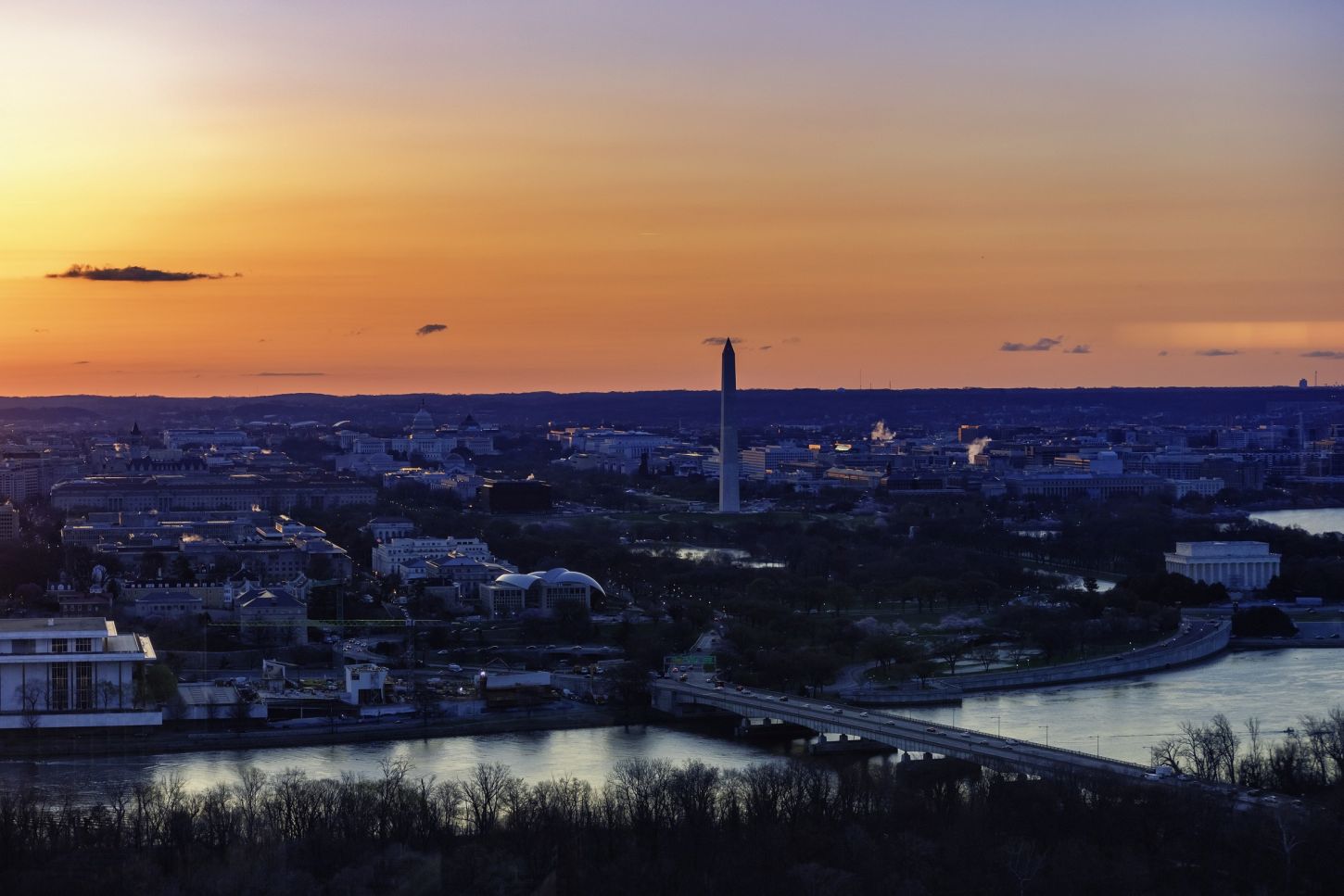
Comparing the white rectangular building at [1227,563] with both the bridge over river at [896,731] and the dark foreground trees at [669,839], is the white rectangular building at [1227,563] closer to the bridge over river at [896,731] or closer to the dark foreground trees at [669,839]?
the bridge over river at [896,731]

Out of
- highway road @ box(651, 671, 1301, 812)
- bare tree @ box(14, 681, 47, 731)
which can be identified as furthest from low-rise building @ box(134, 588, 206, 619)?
highway road @ box(651, 671, 1301, 812)

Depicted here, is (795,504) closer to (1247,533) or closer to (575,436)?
(1247,533)

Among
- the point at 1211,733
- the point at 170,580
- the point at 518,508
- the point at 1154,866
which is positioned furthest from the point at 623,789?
the point at 518,508

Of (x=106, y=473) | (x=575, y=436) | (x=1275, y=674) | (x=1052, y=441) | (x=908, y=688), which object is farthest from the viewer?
(x=575, y=436)

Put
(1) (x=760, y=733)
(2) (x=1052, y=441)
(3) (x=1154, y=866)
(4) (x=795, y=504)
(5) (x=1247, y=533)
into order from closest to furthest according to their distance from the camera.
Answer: (3) (x=1154, y=866) → (1) (x=760, y=733) → (5) (x=1247, y=533) → (4) (x=795, y=504) → (2) (x=1052, y=441)

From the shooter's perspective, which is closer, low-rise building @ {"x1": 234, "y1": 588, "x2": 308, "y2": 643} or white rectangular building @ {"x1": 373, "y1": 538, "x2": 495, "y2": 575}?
low-rise building @ {"x1": 234, "y1": 588, "x2": 308, "y2": 643}

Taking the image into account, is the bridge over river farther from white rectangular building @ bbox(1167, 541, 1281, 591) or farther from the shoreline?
white rectangular building @ bbox(1167, 541, 1281, 591)

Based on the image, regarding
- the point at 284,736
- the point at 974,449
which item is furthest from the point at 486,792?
the point at 974,449
